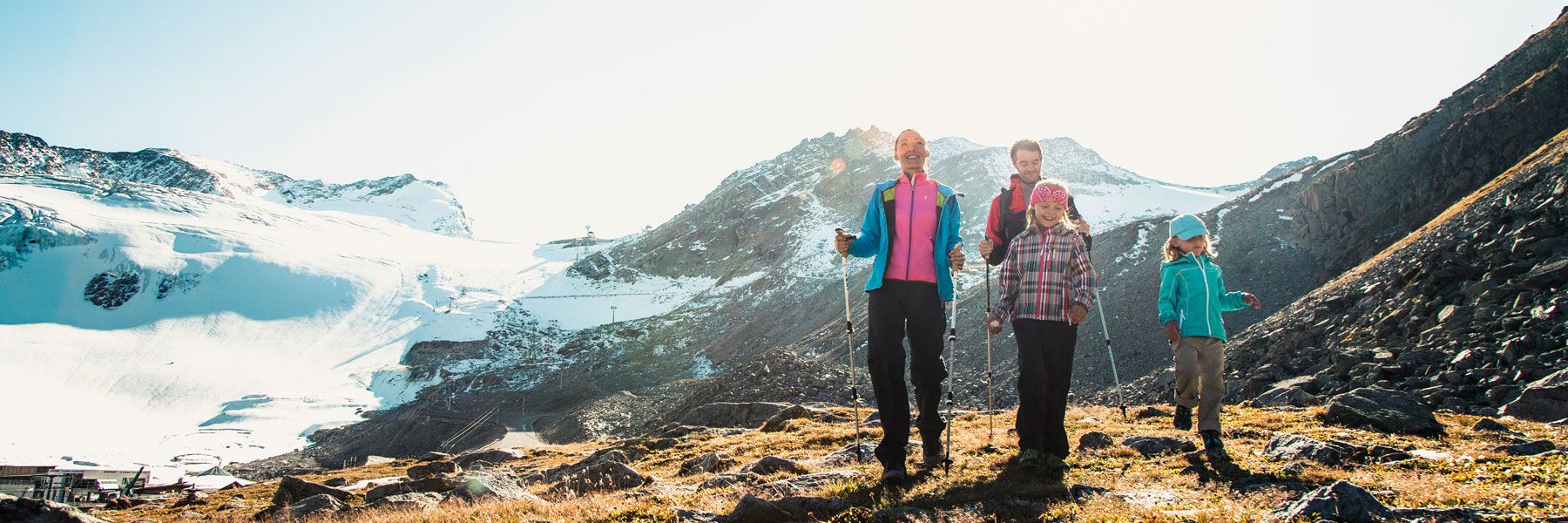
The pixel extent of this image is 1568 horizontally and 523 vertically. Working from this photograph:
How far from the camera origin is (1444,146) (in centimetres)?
3444

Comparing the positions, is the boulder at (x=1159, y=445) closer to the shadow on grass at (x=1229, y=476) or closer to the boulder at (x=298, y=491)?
the shadow on grass at (x=1229, y=476)

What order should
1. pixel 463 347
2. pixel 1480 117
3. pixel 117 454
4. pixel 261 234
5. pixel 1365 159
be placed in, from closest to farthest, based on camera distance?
pixel 1480 117
pixel 1365 159
pixel 117 454
pixel 463 347
pixel 261 234

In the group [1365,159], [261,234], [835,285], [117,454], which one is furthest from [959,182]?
[261,234]

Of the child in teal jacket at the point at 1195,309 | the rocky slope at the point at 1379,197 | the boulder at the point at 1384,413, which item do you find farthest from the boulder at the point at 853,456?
the rocky slope at the point at 1379,197

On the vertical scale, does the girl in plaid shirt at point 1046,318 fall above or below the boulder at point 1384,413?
above

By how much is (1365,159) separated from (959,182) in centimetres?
7572

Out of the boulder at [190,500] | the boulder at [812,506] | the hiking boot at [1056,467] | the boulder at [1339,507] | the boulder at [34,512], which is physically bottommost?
the boulder at [190,500]

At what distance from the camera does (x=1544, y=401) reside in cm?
1040

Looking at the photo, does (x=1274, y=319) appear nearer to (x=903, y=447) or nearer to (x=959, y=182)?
(x=903, y=447)

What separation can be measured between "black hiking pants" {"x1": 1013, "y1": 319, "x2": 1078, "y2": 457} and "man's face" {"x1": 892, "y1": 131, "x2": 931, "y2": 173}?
1686 mm

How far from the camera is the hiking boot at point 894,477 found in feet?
17.8

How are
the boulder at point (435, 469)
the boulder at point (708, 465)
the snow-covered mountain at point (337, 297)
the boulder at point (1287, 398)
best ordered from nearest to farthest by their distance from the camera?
the boulder at point (708, 465) < the boulder at point (1287, 398) < the boulder at point (435, 469) < the snow-covered mountain at point (337, 297)

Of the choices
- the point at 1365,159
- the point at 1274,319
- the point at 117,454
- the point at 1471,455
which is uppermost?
the point at 1365,159

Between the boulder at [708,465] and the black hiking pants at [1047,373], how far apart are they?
13.7 ft
